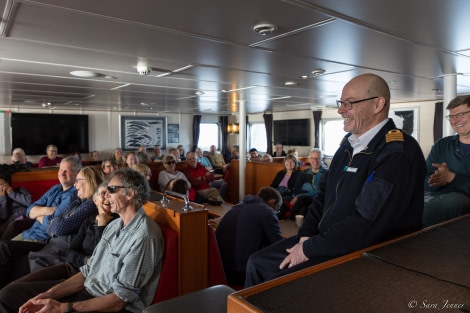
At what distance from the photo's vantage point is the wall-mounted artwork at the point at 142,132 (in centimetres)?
1049

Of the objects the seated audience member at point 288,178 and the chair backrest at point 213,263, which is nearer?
the chair backrest at point 213,263

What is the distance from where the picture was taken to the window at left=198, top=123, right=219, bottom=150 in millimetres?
12327

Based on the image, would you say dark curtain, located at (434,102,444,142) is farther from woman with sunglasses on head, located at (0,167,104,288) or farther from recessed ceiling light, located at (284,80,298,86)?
woman with sunglasses on head, located at (0,167,104,288)

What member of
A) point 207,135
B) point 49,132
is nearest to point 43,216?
point 49,132

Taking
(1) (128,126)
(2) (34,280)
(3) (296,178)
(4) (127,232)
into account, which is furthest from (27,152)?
(4) (127,232)

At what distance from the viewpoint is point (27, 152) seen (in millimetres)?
9023

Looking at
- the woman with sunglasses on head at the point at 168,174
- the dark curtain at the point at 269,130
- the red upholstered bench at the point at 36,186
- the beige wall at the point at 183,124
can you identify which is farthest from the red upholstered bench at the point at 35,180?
the dark curtain at the point at 269,130

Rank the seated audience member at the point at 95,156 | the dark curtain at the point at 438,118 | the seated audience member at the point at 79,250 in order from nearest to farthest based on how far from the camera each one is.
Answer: the seated audience member at the point at 79,250
the dark curtain at the point at 438,118
the seated audience member at the point at 95,156

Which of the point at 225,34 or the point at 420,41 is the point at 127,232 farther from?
the point at 420,41

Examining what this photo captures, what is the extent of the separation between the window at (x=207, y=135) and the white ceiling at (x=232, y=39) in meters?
7.92

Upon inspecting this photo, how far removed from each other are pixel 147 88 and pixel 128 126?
5669mm

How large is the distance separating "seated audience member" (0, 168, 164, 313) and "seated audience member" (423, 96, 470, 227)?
1509mm

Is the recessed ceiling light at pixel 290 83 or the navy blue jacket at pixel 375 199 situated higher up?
the recessed ceiling light at pixel 290 83

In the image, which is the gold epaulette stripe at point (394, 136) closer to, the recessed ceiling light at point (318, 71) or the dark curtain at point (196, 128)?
the recessed ceiling light at point (318, 71)
